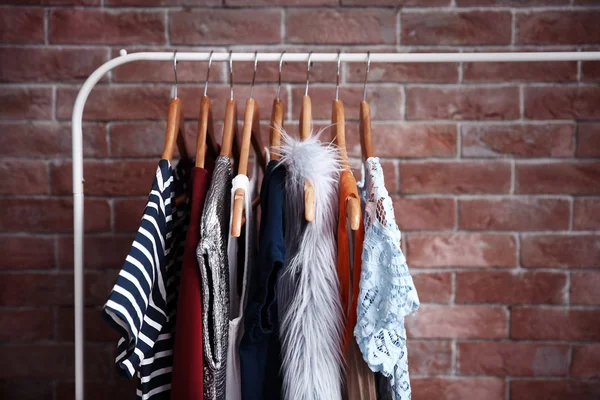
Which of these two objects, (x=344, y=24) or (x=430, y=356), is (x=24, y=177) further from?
(x=430, y=356)

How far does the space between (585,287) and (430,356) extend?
1.49 feet

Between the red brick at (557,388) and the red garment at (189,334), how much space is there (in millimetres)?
955

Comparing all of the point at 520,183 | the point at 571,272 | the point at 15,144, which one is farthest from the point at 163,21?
the point at 571,272

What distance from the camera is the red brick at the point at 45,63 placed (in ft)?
4.13

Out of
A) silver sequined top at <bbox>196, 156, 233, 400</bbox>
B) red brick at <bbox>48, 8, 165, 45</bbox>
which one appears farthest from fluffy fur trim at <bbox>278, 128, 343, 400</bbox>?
red brick at <bbox>48, 8, 165, 45</bbox>

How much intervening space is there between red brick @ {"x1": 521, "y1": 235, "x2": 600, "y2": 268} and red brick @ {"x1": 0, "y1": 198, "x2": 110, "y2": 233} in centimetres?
113

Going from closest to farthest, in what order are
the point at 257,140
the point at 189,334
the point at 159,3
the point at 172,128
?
the point at 189,334 < the point at 172,128 < the point at 257,140 < the point at 159,3

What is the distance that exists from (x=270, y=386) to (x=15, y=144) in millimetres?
951

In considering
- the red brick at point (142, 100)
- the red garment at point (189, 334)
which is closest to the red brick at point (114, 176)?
the red brick at point (142, 100)

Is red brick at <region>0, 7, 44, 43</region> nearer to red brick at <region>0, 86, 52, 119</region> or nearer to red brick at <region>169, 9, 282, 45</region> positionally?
red brick at <region>0, 86, 52, 119</region>

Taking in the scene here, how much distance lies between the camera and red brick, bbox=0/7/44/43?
1249 mm

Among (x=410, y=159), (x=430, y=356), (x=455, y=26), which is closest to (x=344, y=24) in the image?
(x=455, y=26)

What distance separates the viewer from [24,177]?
129 cm

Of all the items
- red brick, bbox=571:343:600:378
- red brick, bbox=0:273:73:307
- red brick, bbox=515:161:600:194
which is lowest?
red brick, bbox=571:343:600:378
